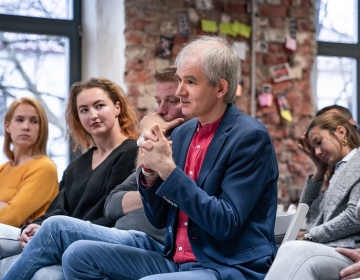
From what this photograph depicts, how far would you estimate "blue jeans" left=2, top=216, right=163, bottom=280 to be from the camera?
216 centimetres

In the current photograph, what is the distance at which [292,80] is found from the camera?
4543 millimetres

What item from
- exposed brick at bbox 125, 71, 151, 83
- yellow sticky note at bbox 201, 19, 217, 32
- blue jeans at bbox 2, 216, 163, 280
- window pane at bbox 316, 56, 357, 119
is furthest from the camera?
window pane at bbox 316, 56, 357, 119

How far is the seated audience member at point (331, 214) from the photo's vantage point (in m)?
1.73

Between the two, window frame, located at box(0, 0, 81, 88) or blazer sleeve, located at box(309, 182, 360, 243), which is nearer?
blazer sleeve, located at box(309, 182, 360, 243)

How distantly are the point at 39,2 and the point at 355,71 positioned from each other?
8.13ft

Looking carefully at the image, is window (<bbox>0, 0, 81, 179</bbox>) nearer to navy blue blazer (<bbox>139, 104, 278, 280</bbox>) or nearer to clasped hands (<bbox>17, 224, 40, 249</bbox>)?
clasped hands (<bbox>17, 224, 40, 249</bbox>)

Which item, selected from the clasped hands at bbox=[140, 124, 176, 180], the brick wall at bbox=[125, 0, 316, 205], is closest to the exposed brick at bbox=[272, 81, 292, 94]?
the brick wall at bbox=[125, 0, 316, 205]

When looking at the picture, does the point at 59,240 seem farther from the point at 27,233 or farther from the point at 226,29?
the point at 226,29

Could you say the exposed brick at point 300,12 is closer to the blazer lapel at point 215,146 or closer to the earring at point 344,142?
the earring at point 344,142

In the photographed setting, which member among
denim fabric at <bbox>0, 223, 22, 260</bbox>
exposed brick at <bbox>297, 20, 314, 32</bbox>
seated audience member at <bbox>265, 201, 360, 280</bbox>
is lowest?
denim fabric at <bbox>0, 223, 22, 260</bbox>

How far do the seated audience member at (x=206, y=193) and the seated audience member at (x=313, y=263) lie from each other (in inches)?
5.3

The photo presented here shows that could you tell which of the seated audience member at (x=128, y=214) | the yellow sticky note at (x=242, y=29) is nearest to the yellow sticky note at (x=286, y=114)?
the yellow sticky note at (x=242, y=29)

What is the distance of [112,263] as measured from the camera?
1.97 meters

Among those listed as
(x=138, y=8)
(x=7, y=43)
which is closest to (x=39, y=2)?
(x=7, y=43)
